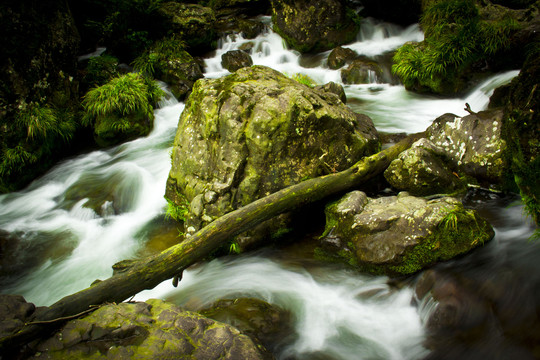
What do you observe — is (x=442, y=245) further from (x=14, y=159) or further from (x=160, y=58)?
(x=160, y=58)

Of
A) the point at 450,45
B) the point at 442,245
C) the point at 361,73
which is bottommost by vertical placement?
the point at 442,245

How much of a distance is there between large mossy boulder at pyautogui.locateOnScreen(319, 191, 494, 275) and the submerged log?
500mm

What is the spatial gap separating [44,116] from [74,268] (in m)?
4.25

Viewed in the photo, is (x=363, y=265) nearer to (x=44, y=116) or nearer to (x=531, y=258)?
(x=531, y=258)

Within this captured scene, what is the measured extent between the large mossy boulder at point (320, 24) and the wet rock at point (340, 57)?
4.78 feet

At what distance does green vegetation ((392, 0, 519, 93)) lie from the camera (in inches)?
278

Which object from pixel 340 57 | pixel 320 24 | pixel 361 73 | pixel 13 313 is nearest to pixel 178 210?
pixel 13 313

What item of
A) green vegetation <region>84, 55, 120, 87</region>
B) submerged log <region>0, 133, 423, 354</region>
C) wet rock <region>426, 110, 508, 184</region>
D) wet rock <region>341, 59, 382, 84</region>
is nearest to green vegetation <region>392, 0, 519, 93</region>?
wet rock <region>341, 59, 382, 84</region>

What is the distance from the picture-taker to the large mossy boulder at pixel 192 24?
453 inches

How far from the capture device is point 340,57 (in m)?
10.6

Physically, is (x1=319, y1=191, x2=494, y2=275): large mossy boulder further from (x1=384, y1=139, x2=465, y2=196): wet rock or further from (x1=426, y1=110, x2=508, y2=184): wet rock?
(x1=426, y1=110, x2=508, y2=184): wet rock

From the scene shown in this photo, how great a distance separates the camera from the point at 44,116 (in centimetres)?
692

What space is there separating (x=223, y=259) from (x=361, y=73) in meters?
7.80

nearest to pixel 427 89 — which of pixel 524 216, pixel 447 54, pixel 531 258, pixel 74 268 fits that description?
pixel 447 54
